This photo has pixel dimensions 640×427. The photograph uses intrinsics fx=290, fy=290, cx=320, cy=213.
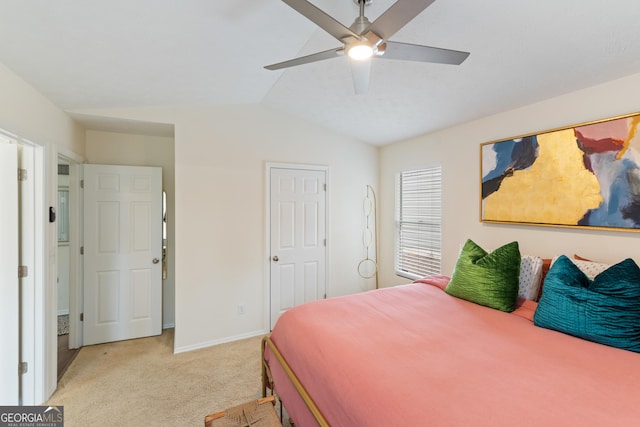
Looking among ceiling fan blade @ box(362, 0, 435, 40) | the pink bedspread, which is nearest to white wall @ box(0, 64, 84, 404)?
the pink bedspread

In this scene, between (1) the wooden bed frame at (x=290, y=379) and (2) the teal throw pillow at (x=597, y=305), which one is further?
(2) the teal throw pillow at (x=597, y=305)

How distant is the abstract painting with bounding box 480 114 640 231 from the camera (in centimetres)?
191

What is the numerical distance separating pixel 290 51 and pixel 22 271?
2616mm

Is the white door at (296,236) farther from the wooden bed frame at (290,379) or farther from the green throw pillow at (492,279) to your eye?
the green throw pillow at (492,279)

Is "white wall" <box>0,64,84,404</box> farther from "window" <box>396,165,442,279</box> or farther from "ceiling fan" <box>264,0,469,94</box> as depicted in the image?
"window" <box>396,165,442,279</box>

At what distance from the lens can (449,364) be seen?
4.28 feet

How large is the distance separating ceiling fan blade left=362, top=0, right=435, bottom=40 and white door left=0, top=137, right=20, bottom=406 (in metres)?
2.63

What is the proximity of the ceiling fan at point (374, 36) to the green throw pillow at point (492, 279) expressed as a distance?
143cm

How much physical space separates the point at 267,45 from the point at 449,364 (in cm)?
227

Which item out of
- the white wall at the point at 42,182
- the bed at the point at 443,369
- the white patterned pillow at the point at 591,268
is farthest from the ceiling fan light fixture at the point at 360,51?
the white wall at the point at 42,182

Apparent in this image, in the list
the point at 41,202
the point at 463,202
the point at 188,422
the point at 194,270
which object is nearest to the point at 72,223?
the point at 41,202

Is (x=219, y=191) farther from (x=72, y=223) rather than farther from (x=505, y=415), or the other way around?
(x=505, y=415)

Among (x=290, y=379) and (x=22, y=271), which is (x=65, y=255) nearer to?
(x=22, y=271)

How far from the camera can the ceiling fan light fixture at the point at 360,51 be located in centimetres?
135
